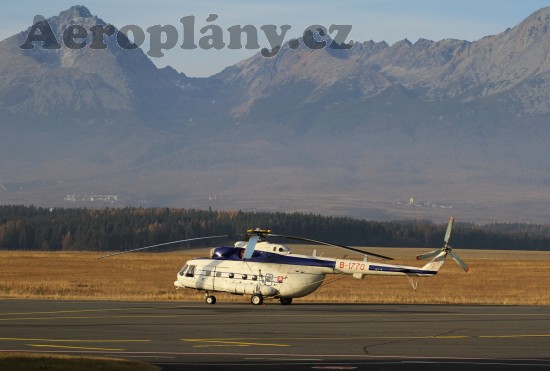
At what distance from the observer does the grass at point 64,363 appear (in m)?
29.6

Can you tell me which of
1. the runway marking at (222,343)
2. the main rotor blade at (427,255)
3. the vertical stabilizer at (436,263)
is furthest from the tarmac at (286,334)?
the main rotor blade at (427,255)

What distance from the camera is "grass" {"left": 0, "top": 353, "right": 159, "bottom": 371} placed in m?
29.6

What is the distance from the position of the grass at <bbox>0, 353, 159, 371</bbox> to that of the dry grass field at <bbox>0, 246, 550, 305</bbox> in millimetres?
23830

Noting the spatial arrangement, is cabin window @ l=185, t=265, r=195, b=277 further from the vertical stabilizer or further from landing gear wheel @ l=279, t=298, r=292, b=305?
the vertical stabilizer

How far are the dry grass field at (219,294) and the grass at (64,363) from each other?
2383cm

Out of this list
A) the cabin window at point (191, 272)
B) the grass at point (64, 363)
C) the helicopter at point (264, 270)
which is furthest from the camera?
the cabin window at point (191, 272)

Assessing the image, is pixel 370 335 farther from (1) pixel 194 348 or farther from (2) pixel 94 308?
(2) pixel 94 308

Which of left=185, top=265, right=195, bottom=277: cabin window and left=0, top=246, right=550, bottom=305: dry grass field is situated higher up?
left=185, top=265, right=195, bottom=277: cabin window

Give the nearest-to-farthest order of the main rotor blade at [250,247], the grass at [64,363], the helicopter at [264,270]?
the grass at [64,363] → the main rotor blade at [250,247] → the helicopter at [264,270]

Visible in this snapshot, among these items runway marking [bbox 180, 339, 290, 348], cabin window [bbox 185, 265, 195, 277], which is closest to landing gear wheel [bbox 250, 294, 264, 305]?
cabin window [bbox 185, 265, 195, 277]

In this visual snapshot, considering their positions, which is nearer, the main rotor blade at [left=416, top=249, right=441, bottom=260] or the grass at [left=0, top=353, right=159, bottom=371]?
the grass at [left=0, top=353, right=159, bottom=371]

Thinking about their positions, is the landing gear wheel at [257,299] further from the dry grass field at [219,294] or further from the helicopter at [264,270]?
the dry grass field at [219,294]

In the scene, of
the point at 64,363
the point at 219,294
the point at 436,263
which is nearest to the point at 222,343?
the point at 64,363

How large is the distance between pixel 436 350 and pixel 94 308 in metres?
17.4
